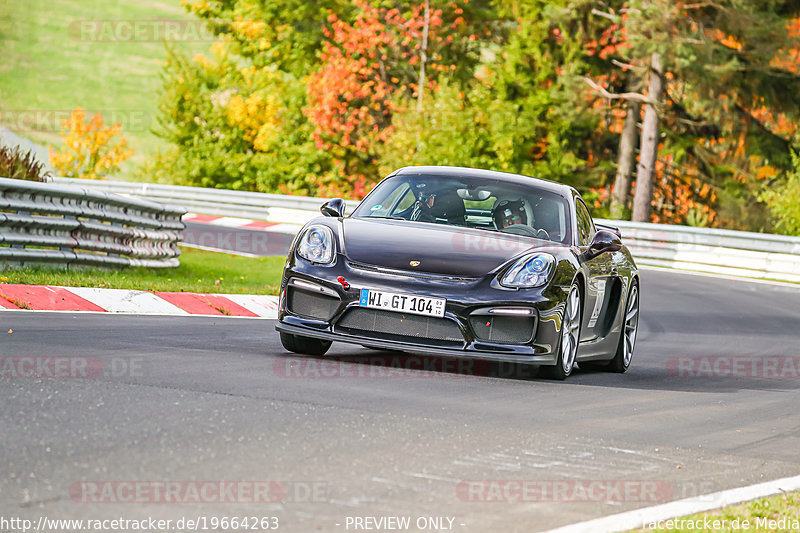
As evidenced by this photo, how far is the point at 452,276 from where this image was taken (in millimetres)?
8359

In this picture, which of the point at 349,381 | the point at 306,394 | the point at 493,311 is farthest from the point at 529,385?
the point at 306,394

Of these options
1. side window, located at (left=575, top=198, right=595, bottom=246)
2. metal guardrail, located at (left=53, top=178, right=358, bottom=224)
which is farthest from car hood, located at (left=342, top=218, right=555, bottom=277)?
metal guardrail, located at (left=53, top=178, right=358, bottom=224)

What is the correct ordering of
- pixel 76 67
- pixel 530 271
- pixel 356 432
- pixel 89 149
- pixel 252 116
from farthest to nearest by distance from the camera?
1. pixel 76 67
2. pixel 89 149
3. pixel 252 116
4. pixel 530 271
5. pixel 356 432

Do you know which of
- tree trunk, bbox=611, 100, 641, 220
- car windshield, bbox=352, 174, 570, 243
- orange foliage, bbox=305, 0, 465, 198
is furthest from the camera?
tree trunk, bbox=611, 100, 641, 220

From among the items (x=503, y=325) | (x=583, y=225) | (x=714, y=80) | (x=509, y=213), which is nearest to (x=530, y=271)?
(x=503, y=325)

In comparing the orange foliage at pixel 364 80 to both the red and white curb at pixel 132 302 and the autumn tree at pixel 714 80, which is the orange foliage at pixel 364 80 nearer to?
the autumn tree at pixel 714 80

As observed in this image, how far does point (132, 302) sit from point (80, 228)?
1.75 meters

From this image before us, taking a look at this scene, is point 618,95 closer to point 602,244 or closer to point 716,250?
point 716,250

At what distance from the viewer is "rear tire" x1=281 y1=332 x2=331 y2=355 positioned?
9055 mm

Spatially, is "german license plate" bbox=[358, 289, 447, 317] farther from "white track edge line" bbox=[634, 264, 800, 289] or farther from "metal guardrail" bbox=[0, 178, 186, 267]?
"white track edge line" bbox=[634, 264, 800, 289]

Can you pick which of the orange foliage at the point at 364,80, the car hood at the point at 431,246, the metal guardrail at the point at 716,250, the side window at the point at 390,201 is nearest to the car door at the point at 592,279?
the car hood at the point at 431,246

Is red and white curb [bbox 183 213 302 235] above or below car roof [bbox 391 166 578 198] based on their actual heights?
below

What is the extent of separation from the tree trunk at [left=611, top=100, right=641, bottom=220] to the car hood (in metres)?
31.3

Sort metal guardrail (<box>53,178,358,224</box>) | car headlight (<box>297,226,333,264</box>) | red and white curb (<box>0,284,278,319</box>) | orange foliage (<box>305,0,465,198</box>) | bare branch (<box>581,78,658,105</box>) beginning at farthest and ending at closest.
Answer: orange foliage (<box>305,0,465,198</box>) < bare branch (<box>581,78,658,105</box>) < metal guardrail (<box>53,178,358,224</box>) < red and white curb (<box>0,284,278,319</box>) < car headlight (<box>297,226,333,264</box>)
